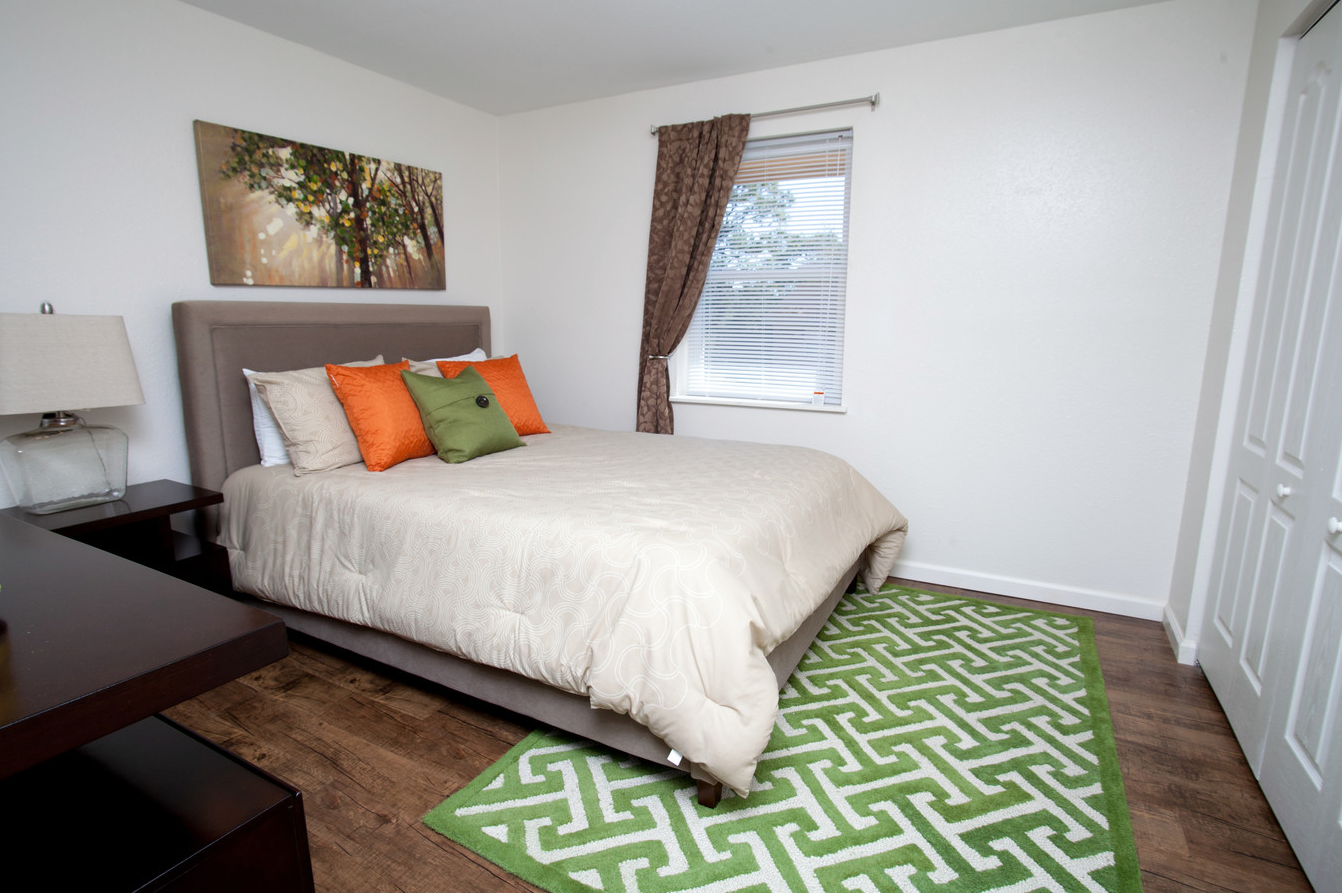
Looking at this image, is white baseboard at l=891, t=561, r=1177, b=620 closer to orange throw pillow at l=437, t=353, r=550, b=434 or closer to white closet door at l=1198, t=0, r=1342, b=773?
white closet door at l=1198, t=0, r=1342, b=773

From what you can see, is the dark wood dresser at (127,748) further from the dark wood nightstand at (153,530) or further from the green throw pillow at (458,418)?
the green throw pillow at (458,418)

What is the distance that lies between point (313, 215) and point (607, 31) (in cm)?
162

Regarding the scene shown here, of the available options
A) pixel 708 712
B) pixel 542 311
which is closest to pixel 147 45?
pixel 542 311

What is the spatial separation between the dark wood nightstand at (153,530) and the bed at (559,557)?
109 mm

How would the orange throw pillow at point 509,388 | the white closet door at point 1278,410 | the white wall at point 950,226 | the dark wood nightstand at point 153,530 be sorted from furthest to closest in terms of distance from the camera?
1. the orange throw pillow at point 509,388
2. the white wall at point 950,226
3. the dark wood nightstand at point 153,530
4. the white closet door at point 1278,410

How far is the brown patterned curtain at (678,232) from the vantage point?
3.46 m

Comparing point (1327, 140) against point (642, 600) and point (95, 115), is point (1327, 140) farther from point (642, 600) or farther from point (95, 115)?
point (95, 115)

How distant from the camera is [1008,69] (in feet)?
9.57

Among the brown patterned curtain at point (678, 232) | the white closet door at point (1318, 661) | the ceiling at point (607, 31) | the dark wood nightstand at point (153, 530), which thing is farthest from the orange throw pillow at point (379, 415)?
the white closet door at point (1318, 661)

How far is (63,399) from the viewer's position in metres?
2.16

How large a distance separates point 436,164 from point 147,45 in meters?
1.43

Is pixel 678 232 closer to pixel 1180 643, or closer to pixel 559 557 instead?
pixel 559 557

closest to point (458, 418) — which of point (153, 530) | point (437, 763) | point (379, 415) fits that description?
point (379, 415)

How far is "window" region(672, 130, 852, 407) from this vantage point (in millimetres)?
3402
